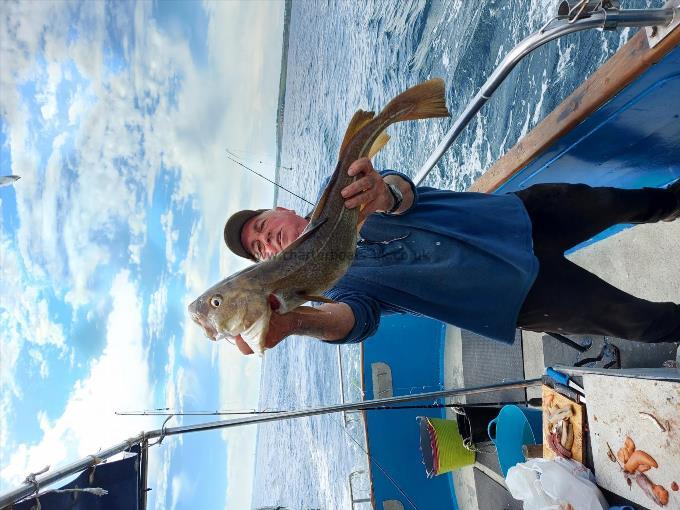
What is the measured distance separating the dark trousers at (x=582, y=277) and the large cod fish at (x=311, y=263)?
0.94 metres

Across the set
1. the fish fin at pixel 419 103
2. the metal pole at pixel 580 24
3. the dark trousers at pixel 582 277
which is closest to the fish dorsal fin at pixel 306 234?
the fish fin at pixel 419 103

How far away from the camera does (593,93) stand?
257 cm

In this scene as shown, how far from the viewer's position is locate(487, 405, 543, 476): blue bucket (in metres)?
4.03

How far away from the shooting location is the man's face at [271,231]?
2621 millimetres

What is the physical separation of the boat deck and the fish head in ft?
8.36

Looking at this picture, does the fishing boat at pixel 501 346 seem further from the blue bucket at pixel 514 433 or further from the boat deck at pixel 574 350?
the blue bucket at pixel 514 433

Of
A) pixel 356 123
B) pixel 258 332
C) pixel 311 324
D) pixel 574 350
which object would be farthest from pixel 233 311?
pixel 574 350

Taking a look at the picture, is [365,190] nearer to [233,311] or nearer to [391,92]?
[233,311]

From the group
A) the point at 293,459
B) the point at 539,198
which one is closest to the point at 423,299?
the point at 539,198

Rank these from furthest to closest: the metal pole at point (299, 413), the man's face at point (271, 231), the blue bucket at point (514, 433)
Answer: the blue bucket at point (514, 433) → the metal pole at point (299, 413) → the man's face at point (271, 231)

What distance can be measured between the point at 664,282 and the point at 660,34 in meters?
2.03

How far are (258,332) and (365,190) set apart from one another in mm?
901

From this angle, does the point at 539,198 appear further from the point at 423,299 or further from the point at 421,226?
the point at 423,299

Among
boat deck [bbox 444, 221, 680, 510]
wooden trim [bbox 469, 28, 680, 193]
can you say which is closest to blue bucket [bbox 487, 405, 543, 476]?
boat deck [bbox 444, 221, 680, 510]
